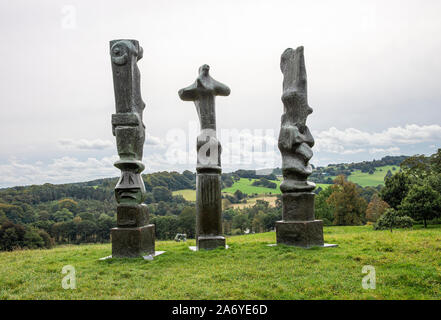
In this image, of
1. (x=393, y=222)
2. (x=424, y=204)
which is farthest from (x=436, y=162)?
(x=393, y=222)

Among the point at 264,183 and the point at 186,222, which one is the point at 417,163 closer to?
the point at 264,183

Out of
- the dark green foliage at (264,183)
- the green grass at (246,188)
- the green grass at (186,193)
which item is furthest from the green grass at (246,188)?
the green grass at (186,193)

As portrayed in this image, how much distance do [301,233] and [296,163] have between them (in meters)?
1.95

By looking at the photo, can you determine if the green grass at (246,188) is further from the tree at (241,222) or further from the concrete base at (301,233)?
the concrete base at (301,233)

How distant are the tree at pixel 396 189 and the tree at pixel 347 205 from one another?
14.9ft

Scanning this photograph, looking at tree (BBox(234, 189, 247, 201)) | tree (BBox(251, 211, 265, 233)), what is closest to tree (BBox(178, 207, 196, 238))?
tree (BBox(251, 211, 265, 233))

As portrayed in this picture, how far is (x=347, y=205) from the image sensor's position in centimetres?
3161

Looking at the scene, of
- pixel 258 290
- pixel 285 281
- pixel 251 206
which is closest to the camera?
pixel 258 290

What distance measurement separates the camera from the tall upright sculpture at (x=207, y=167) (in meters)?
9.79

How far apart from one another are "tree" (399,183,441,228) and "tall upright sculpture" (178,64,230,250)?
17.0m

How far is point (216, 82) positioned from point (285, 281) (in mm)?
6293
